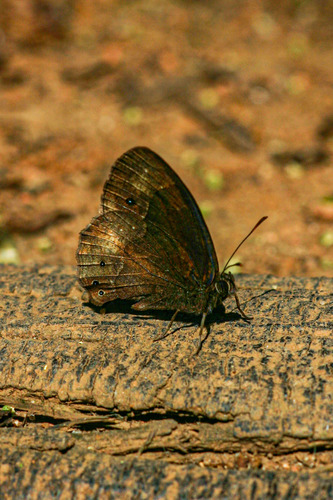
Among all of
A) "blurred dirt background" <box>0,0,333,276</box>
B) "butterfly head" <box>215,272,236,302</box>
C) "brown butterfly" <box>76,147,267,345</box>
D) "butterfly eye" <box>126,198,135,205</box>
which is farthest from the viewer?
"blurred dirt background" <box>0,0,333,276</box>

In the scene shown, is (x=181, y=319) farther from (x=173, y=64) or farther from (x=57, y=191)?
(x=173, y=64)

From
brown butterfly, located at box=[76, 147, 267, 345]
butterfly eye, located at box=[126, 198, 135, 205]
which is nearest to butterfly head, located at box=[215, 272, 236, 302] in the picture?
brown butterfly, located at box=[76, 147, 267, 345]

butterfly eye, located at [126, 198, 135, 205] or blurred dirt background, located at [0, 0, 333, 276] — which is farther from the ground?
blurred dirt background, located at [0, 0, 333, 276]

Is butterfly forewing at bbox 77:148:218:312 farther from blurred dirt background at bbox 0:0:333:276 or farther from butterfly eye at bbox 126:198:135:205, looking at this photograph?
blurred dirt background at bbox 0:0:333:276

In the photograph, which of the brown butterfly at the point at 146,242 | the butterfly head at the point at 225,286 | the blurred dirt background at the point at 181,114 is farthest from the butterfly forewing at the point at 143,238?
Answer: the blurred dirt background at the point at 181,114

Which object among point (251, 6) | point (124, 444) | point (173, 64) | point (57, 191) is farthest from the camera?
point (251, 6)

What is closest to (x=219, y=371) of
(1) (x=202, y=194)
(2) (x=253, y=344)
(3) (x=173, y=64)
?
(2) (x=253, y=344)
